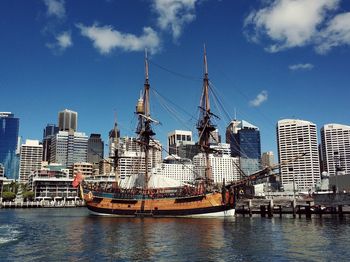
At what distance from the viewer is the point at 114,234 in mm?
52844

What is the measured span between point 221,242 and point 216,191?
3892 centimetres

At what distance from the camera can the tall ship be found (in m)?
81.8

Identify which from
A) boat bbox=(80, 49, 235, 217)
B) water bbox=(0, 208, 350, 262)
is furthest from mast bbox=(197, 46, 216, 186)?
water bbox=(0, 208, 350, 262)

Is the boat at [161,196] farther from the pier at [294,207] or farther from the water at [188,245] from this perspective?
the water at [188,245]

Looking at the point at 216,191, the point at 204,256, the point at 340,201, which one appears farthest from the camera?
the point at 216,191

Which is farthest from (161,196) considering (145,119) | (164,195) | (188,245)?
(188,245)

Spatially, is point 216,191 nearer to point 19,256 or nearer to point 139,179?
point 139,179

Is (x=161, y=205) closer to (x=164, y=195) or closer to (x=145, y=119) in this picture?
(x=164, y=195)

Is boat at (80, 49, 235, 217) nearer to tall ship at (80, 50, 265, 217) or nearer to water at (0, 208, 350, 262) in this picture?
tall ship at (80, 50, 265, 217)

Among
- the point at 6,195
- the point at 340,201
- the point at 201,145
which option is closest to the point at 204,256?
the point at 340,201

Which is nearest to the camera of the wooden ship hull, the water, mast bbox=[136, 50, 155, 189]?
the water

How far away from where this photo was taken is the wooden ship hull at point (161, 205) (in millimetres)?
81312

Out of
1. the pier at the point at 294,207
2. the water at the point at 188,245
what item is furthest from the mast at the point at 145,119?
the water at the point at 188,245

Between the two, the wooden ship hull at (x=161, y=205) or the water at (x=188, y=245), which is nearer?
the water at (x=188, y=245)
